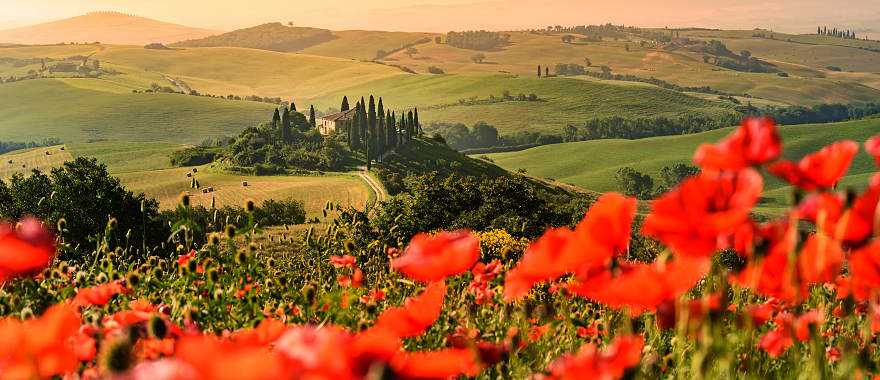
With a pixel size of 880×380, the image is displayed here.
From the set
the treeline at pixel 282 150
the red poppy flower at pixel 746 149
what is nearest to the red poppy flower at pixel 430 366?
the red poppy flower at pixel 746 149

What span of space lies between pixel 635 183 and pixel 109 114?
274 feet

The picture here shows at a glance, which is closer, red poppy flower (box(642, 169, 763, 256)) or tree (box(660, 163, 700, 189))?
red poppy flower (box(642, 169, 763, 256))

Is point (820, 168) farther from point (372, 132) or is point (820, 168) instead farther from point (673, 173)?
point (673, 173)

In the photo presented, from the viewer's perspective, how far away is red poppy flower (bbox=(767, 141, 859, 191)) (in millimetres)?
1535

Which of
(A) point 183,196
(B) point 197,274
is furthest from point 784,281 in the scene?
(B) point 197,274

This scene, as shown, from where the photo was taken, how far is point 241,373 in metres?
0.99

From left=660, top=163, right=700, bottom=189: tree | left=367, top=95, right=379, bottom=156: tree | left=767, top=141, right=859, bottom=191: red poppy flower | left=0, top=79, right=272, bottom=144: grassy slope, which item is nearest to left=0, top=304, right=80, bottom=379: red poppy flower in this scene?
left=767, top=141, right=859, bottom=191: red poppy flower

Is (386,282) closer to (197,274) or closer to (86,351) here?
(197,274)

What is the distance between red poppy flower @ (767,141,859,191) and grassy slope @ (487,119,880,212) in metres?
105

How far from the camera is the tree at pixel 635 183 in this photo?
10700cm

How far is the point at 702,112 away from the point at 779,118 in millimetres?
13931

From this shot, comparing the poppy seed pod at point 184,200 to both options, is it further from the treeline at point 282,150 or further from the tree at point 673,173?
the tree at point 673,173

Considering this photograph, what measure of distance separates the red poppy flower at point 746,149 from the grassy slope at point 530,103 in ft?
451

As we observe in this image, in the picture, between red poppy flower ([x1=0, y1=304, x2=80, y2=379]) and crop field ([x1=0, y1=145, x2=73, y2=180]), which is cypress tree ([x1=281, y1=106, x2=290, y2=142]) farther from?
red poppy flower ([x1=0, y1=304, x2=80, y2=379])
